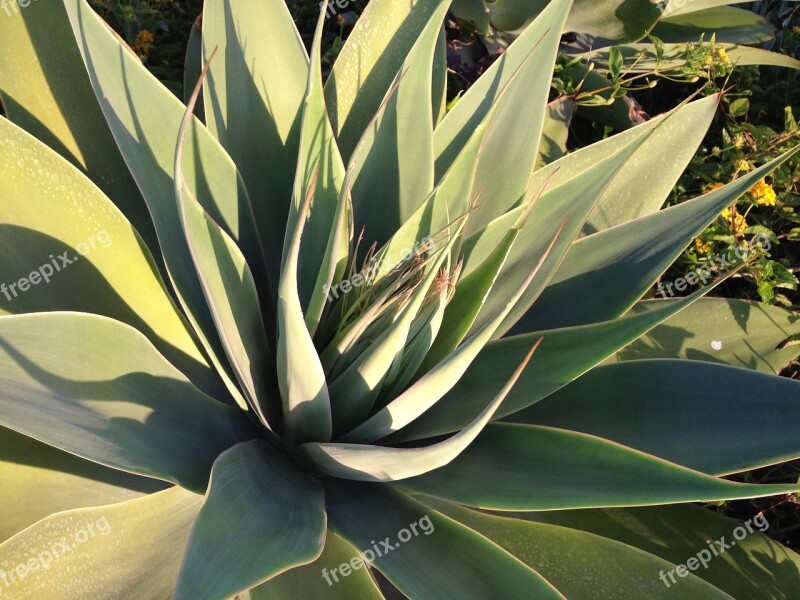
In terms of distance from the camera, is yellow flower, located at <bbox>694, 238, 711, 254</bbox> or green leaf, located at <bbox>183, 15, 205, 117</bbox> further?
yellow flower, located at <bbox>694, 238, 711, 254</bbox>

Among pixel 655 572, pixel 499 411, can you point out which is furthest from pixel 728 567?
pixel 499 411

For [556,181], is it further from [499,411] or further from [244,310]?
[244,310]

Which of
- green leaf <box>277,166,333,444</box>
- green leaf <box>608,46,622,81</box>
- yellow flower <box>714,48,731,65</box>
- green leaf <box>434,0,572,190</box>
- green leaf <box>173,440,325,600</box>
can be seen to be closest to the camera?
green leaf <box>173,440,325,600</box>

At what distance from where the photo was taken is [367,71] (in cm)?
164

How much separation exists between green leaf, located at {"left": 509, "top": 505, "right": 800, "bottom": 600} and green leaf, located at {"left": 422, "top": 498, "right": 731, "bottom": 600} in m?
0.13

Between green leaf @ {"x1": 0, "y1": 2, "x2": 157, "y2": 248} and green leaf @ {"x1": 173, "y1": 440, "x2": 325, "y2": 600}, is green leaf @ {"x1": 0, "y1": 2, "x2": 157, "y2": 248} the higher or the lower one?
the higher one

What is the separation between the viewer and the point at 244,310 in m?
1.31

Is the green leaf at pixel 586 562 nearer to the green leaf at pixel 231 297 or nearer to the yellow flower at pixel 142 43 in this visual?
the green leaf at pixel 231 297

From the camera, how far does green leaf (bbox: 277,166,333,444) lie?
1065 mm

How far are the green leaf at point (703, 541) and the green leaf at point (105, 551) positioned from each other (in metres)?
0.69

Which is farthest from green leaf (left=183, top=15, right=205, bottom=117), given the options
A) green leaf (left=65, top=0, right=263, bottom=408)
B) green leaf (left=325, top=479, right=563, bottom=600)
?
green leaf (left=325, top=479, right=563, bottom=600)

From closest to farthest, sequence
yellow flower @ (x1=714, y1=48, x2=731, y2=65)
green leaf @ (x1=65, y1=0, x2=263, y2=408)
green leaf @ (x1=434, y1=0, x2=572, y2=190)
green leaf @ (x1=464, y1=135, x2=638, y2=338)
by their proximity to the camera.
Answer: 1. green leaf @ (x1=65, y1=0, x2=263, y2=408)
2. green leaf @ (x1=464, y1=135, x2=638, y2=338)
3. green leaf @ (x1=434, y1=0, x2=572, y2=190)
4. yellow flower @ (x1=714, y1=48, x2=731, y2=65)

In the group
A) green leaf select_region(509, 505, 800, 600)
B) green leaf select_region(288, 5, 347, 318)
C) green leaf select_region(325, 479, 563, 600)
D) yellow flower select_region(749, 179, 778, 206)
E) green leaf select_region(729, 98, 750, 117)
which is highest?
green leaf select_region(288, 5, 347, 318)

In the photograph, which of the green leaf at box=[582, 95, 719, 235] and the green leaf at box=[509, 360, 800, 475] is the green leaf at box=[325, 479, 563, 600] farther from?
the green leaf at box=[582, 95, 719, 235]
